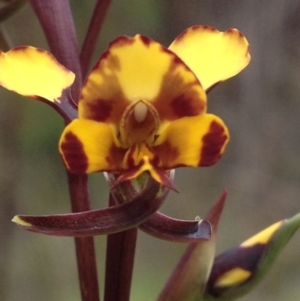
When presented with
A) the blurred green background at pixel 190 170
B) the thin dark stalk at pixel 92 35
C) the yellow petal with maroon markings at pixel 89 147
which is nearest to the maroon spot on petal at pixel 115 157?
the yellow petal with maroon markings at pixel 89 147

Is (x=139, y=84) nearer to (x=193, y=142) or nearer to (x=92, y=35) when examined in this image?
(x=193, y=142)

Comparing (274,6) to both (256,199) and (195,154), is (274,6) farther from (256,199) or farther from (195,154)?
(195,154)

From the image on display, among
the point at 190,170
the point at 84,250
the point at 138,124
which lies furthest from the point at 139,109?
the point at 190,170

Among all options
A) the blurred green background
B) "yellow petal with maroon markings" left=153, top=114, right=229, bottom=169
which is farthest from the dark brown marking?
the blurred green background

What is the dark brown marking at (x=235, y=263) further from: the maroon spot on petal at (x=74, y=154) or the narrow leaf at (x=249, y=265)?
the maroon spot on petal at (x=74, y=154)

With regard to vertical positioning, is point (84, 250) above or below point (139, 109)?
below

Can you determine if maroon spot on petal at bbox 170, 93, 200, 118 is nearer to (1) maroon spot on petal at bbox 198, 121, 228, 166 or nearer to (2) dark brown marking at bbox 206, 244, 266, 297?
(1) maroon spot on petal at bbox 198, 121, 228, 166

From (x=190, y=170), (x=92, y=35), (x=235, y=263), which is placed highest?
(x=92, y=35)
